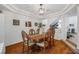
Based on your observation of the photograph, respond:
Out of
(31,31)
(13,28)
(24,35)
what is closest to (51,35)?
(31,31)

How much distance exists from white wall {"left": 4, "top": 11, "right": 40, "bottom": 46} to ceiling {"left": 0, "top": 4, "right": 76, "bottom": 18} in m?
0.08

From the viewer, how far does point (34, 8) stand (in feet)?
5.61

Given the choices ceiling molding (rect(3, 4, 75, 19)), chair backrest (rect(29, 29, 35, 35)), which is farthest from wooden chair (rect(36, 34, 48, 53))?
ceiling molding (rect(3, 4, 75, 19))

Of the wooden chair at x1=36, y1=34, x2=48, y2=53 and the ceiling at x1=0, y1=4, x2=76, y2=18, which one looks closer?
the ceiling at x1=0, y1=4, x2=76, y2=18

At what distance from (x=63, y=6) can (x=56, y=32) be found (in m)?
0.45

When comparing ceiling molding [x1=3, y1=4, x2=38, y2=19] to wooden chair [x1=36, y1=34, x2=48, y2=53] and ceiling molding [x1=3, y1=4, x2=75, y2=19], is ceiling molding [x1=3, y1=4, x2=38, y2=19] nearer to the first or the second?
ceiling molding [x1=3, y1=4, x2=75, y2=19]

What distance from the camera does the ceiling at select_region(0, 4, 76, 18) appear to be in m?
1.65

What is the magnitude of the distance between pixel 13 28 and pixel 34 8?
497 millimetres

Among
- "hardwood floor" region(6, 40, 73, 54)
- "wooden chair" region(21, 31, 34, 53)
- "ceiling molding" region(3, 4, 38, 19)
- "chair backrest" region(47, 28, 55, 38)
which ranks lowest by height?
"hardwood floor" region(6, 40, 73, 54)

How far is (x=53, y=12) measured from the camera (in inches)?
68.1
